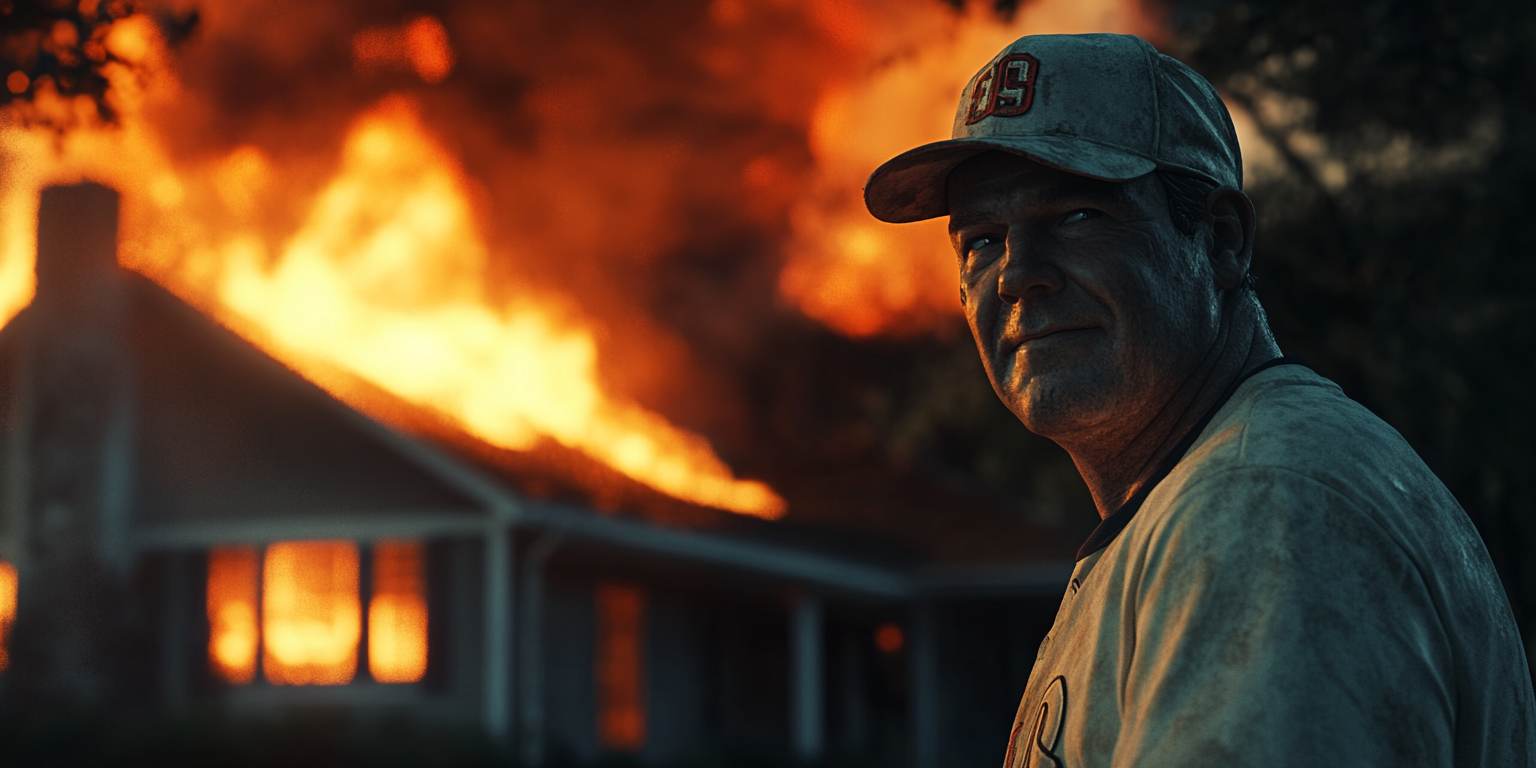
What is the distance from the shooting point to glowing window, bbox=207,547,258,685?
1401cm

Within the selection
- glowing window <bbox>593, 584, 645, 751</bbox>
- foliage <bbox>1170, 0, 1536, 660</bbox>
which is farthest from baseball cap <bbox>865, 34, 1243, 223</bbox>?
glowing window <bbox>593, 584, 645, 751</bbox>

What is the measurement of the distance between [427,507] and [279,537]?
4.92ft

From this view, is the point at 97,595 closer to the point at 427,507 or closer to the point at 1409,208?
the point at 427,507

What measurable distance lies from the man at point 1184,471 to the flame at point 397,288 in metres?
14.4

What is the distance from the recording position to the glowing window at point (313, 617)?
1373 centimetres

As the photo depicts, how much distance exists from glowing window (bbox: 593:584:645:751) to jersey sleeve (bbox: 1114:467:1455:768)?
15.2 metres

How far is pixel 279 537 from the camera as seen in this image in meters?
14.2

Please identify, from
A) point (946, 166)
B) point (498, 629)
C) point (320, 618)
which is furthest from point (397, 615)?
point (946, 166)

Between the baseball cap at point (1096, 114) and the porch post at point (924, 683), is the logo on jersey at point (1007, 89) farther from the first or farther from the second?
the porch post at point (924, 683)

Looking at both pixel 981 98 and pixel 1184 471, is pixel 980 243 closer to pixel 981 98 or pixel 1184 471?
pixel 981 98

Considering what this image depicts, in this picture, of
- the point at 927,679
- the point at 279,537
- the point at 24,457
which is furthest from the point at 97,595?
A: the point at 927,679

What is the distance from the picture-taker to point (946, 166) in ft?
5.85

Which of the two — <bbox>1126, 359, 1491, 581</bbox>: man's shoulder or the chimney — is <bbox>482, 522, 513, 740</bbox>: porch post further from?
<bbox>1126, 359, 1491, 581</bbox>: man's shoulder

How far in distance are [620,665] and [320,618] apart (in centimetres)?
396
